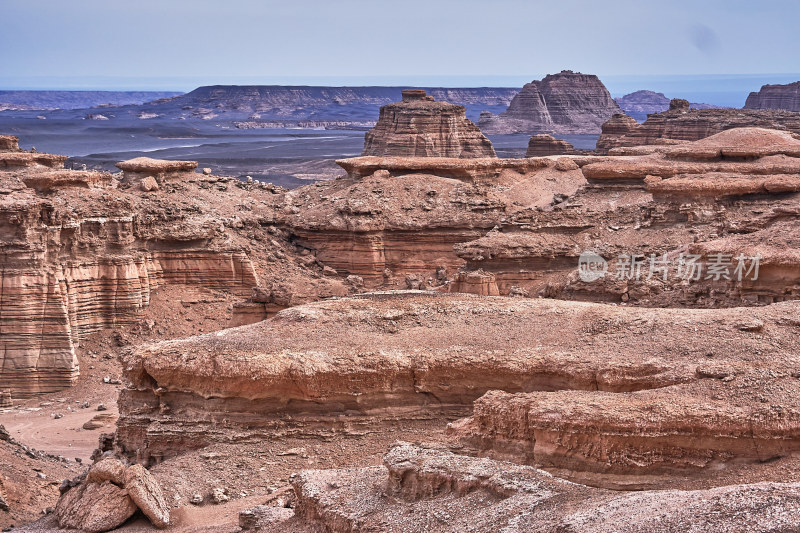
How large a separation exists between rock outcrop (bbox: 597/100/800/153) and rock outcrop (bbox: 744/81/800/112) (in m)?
35.2

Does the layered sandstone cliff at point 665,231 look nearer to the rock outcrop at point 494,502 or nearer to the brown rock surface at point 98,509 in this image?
the rock outcrop at point 494,502

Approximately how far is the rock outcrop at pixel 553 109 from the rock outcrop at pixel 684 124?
199 feet

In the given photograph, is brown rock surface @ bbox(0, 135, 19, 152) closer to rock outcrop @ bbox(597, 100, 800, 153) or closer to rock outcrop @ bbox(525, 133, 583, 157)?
rock outcrop @ bbox(597, 100, 800, 153)

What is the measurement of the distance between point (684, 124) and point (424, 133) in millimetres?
17835

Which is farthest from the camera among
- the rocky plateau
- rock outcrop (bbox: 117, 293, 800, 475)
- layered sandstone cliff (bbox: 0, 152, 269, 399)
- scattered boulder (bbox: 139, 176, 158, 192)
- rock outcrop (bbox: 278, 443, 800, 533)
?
scattered boulder (bbox: 139, 176, 158, 192)

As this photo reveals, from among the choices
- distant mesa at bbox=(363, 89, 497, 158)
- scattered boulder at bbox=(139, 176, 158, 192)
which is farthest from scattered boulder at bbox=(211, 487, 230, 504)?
distant mesa at bbox=(363, 89, 497, 158)

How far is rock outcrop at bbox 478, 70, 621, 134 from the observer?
14138 centimetres

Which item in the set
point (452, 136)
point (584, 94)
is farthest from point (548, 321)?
point (584, 94)

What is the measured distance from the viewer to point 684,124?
7550 cm

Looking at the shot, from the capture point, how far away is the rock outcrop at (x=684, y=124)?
7350cm

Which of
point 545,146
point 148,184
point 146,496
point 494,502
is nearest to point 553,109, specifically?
point 545,146

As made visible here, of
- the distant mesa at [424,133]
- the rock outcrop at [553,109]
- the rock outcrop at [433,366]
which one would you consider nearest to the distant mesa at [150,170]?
the rock outcrop at [433,366]

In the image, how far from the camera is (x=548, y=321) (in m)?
19.5

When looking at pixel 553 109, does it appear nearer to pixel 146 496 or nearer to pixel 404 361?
pixel 404 361
